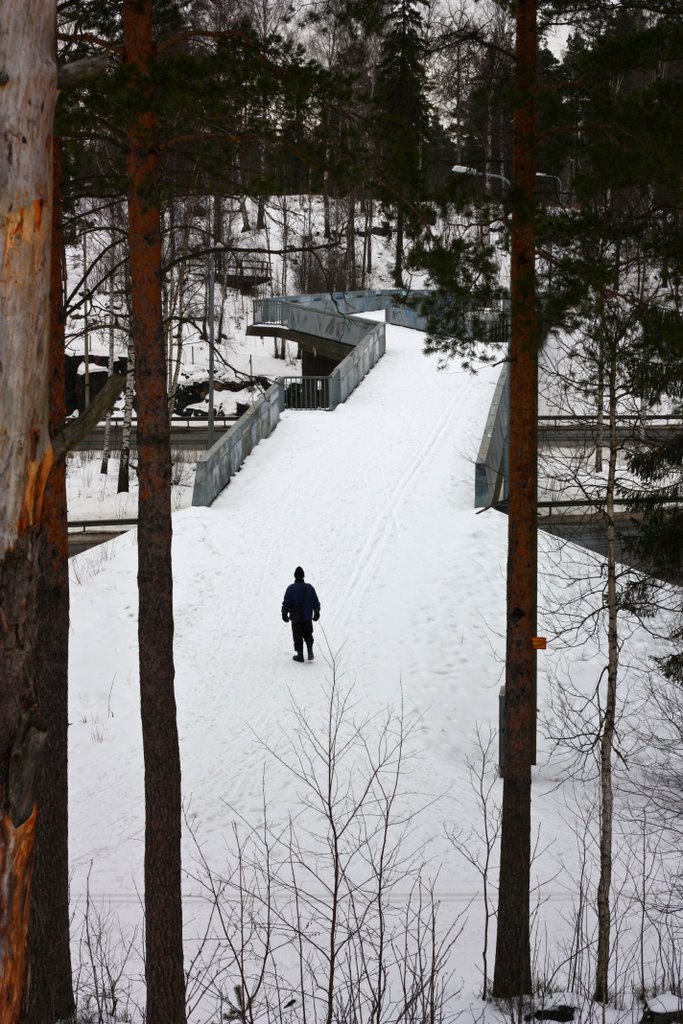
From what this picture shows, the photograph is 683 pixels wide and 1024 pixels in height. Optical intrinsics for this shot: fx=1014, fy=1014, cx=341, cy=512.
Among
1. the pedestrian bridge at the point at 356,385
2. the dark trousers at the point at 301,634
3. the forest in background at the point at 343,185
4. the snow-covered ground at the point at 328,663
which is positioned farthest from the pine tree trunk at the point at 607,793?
the dark trousers at the point at 301,634

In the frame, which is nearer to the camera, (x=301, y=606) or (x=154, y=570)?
(x=154, y=570)

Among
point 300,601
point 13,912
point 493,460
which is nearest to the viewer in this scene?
point 13,912

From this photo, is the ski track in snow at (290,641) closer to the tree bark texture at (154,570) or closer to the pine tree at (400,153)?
the tree bark texture at (154,570)

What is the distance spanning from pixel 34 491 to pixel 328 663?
11.7 metres

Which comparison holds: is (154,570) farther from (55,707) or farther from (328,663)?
(328,663)

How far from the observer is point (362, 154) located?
7.75 m

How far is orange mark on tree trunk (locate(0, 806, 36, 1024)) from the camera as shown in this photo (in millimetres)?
3328

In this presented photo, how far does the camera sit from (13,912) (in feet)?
11.1

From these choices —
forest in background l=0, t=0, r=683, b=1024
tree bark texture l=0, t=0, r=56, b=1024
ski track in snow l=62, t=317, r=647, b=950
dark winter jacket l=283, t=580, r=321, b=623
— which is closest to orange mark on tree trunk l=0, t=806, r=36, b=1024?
tree bark texture l=0, t=0, r=56, b=1024

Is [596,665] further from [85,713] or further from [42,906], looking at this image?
[42,906]

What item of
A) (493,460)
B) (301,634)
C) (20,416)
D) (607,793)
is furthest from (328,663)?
(20,416)

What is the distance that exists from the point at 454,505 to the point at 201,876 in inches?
469

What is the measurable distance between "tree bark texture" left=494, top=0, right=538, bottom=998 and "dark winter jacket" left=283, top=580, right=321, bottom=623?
592 centimetres

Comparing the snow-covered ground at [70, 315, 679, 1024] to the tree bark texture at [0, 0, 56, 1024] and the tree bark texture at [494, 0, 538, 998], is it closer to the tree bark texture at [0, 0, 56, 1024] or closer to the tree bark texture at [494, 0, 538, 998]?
the tree bark texture at [494, 0, 538, 998]
